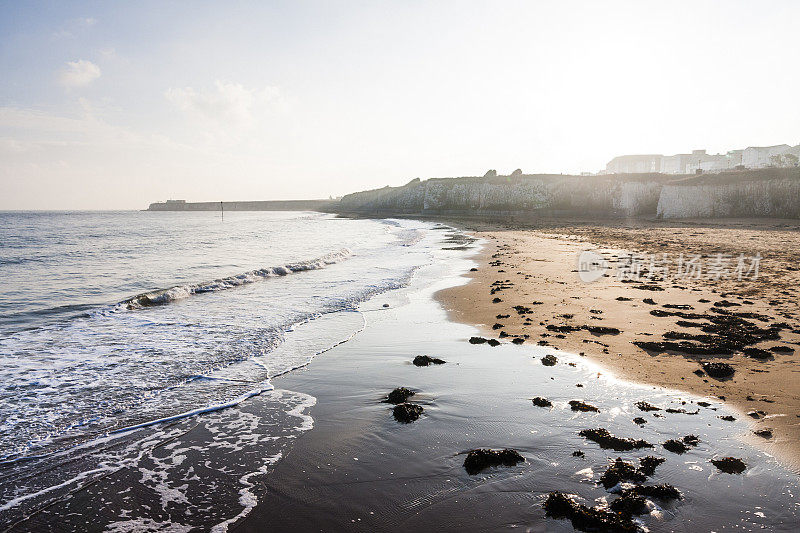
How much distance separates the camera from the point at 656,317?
27.5 feet

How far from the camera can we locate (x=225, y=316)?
9.80 meters

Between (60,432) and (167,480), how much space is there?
6.28 ft

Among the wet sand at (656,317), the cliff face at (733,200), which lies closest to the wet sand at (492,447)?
the wet sand at (656,317)

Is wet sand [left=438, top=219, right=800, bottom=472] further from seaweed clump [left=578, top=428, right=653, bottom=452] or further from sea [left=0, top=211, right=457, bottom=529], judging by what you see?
sea [left=0, top=211, right=457, bottom=529]

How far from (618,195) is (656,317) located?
172 feet

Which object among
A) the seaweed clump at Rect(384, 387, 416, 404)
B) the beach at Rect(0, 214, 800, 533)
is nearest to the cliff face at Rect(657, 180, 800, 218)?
the beach at Rect(0, 214, 800, 533)

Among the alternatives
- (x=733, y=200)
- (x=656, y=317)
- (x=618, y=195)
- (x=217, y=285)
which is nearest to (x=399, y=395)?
(x=656, y=317)

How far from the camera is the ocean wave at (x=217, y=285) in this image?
37.9 feet

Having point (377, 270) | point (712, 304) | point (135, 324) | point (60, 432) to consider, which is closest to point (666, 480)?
point (60, 432)

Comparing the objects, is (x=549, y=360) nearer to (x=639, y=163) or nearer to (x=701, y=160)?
(x=701, y=160)

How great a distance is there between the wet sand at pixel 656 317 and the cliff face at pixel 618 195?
28299mm

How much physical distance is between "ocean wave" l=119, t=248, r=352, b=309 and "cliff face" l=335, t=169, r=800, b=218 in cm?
4187

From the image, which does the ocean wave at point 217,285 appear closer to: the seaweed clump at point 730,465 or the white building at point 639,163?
the seaweed clump at point 730,465

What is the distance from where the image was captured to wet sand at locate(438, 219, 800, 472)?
15.9ft
